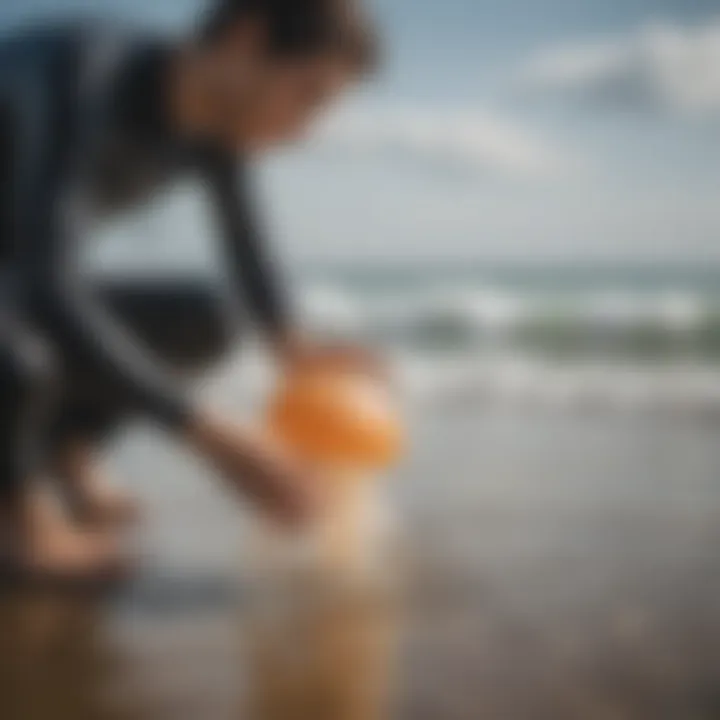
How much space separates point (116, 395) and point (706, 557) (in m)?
0.58

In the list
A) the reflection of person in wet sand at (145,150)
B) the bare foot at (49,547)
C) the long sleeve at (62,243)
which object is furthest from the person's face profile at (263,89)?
the bare foot at (49,547)

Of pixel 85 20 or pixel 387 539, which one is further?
pixel 387 539

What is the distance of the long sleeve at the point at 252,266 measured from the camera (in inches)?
43.5

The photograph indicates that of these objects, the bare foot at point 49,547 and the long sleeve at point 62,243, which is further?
the bare foot at point 49,547

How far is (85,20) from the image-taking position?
43.3 inches

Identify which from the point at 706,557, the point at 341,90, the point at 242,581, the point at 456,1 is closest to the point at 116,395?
the point at 242,581

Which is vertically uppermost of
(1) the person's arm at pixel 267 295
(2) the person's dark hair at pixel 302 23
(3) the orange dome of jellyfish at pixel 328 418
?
(2) the person's dark hair at pixel 302 23

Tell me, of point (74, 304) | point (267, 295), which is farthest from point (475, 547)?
point (74, 304)

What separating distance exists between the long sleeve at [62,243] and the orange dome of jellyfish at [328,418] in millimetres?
90

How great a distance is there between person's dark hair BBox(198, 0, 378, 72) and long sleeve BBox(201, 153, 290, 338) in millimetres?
139

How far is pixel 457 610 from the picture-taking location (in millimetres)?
1143

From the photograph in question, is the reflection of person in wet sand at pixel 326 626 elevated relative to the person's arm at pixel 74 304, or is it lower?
lower

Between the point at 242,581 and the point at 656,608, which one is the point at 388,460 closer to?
the point at 242,581

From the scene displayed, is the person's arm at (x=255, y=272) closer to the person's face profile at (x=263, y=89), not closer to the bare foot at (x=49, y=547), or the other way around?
the person's face profile at (x=263, y=89)
